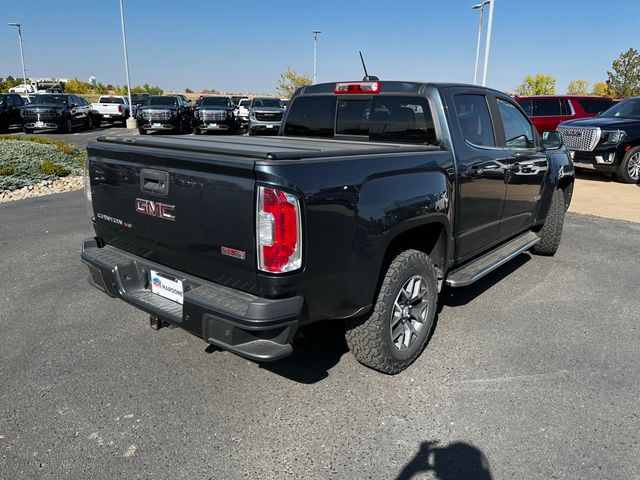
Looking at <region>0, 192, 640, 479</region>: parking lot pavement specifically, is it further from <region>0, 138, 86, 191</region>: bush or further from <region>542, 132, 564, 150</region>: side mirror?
<region>0, 138, 86, 191</region>: bush

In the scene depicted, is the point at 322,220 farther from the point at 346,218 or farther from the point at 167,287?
the point at 167,287

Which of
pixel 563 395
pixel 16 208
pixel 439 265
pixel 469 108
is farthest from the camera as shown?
pixel 16 208

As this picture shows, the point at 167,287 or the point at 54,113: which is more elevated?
the point at 54,113

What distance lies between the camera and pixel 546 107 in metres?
14.6

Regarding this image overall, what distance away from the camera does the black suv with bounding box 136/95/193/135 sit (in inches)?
815

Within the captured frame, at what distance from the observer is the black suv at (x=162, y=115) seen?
20.7 metres

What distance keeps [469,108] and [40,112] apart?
816 inches

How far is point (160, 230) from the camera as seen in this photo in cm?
289

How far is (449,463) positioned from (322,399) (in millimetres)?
842

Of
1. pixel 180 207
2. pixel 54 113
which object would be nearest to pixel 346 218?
pixel 180 207

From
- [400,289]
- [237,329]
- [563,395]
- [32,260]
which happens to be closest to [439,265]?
[400,289]

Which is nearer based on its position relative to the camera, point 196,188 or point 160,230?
point 196,188

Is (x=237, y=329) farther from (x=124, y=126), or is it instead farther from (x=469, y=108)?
(x=124, y=126)

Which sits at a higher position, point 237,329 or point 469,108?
point 469,108
